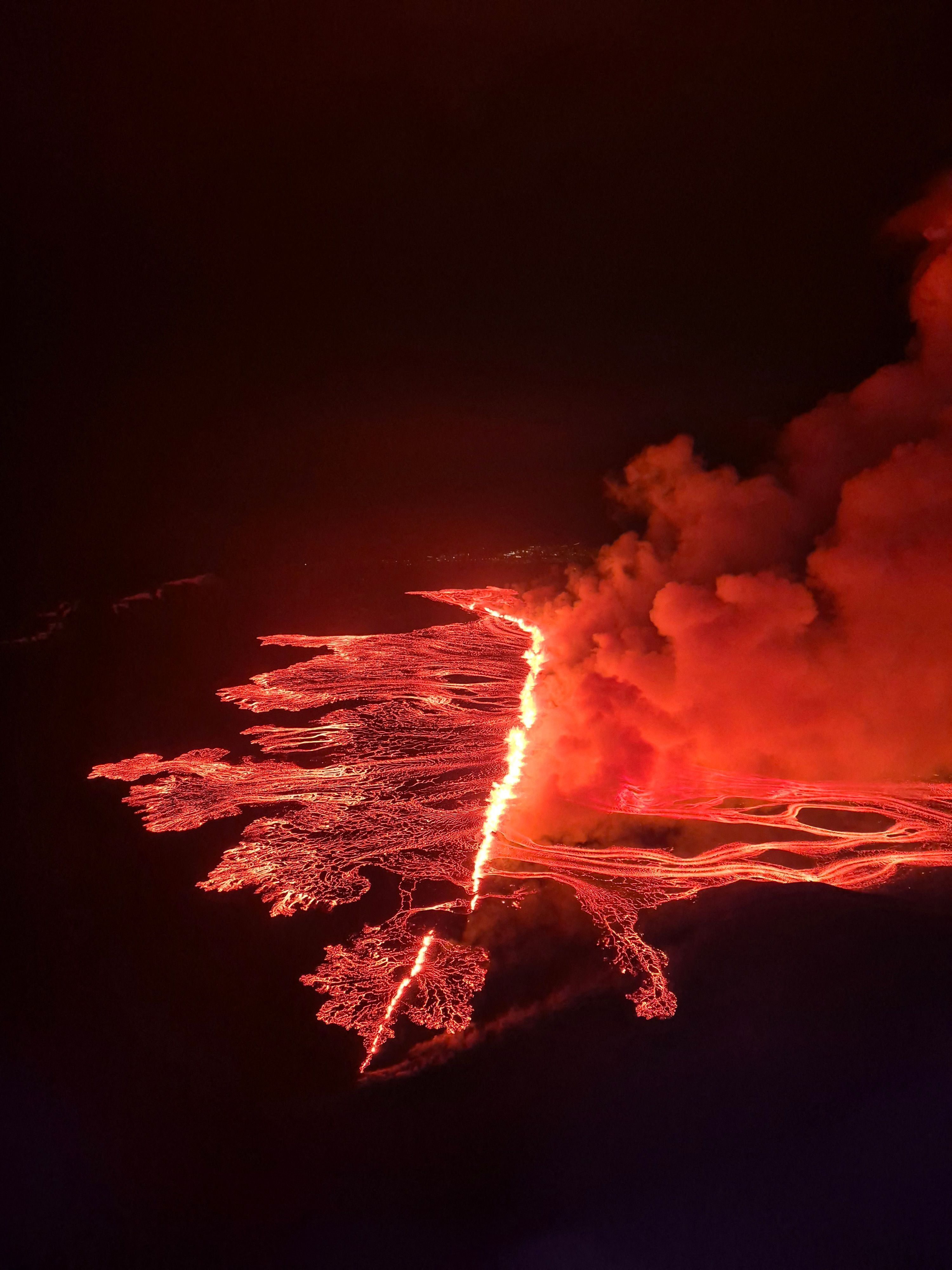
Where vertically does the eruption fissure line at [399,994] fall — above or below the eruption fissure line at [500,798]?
below

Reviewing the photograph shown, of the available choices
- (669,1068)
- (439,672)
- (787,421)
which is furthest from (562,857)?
(787,421)

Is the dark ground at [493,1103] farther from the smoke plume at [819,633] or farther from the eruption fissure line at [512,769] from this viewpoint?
the smoke plume at [819,633]

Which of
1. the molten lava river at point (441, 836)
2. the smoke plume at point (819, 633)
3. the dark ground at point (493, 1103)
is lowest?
the dark ground at point (493, 1103)

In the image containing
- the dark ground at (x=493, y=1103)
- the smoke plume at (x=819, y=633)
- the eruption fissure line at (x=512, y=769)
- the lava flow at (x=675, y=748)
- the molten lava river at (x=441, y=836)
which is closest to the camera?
the dark ground at (x=493, y=1103)

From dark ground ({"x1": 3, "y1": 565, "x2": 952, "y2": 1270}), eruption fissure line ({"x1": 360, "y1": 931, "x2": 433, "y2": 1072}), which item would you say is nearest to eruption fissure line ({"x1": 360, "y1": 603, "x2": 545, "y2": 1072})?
eruption fissure line ({"x1": 360, "y1": 931, "x2": 433, "y2": 1072})

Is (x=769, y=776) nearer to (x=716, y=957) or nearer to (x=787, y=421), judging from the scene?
(x=716, y=957)

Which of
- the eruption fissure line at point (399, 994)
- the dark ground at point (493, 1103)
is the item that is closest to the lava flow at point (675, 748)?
the eruption fissure line at point (399, 994)

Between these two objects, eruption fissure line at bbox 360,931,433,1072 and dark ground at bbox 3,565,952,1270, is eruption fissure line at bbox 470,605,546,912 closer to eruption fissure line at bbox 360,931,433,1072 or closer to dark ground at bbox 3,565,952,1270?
eruption fissure line at bbox 360,931,433,1072

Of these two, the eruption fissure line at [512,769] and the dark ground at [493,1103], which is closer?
the dark ground at [493,1103]
